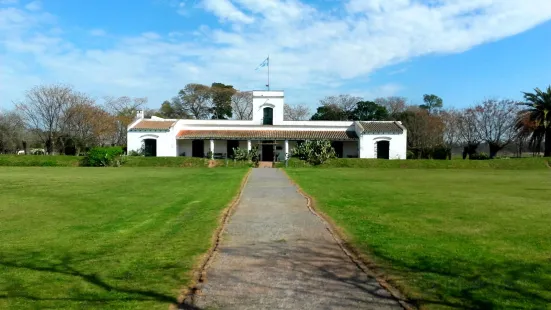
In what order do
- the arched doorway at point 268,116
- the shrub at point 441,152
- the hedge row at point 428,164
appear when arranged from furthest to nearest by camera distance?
1. the shrub at point 441,152
2. the arched doorway at point 268,116
3. the hedge row at point 428,164

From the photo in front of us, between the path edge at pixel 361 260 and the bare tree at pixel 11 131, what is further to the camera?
the bare tree at pixel 11 131

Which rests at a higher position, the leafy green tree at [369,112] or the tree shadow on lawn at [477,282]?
the leafy green tree at [369,112]

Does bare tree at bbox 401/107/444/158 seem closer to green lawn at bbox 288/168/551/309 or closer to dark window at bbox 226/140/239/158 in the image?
dark window at bbox 226/140/239/158

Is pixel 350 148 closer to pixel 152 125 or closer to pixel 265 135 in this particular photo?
pixel 265 135

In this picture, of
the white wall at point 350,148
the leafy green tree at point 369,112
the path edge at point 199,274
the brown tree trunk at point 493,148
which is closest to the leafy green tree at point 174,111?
the leafy green tree at point 369,112

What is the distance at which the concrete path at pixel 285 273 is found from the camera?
4.72 metres

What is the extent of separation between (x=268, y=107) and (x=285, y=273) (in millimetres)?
47048

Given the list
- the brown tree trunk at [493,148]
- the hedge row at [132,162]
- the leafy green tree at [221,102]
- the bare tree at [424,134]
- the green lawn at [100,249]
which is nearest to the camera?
the green lawn at [100,249]

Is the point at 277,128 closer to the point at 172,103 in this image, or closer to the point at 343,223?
the point at 172,103

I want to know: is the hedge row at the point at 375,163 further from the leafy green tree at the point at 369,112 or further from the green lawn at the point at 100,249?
the green lawn at the point at 100,249

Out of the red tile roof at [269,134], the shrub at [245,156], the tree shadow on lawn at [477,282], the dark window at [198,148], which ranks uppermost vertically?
the red tile roof at [269,134]

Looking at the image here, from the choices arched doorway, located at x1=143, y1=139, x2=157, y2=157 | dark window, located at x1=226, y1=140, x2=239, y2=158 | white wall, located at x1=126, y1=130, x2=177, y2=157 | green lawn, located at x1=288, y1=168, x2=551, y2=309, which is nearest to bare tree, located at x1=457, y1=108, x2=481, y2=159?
dark window, located at x1=226, y1=140, x2=239, y2=158

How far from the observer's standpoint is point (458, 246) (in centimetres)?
743

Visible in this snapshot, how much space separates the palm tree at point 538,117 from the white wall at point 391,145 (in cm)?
1457
